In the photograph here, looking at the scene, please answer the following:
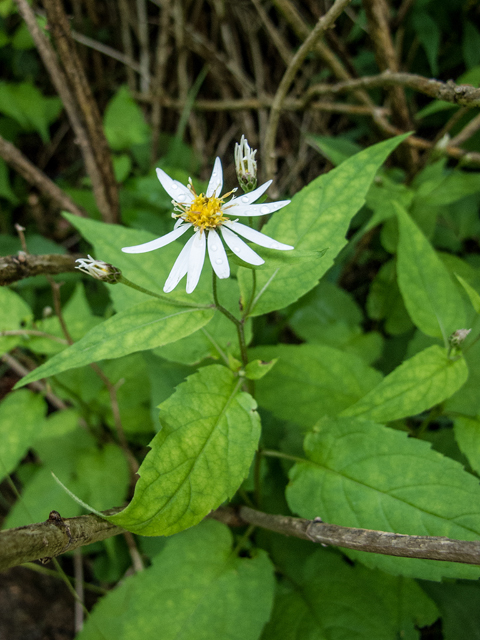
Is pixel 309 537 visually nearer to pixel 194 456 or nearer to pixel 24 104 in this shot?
pixel 194 456

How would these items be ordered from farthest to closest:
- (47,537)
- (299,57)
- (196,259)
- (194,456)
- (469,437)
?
(299,57), (469,437), (196,259), (194,456), (47,537)

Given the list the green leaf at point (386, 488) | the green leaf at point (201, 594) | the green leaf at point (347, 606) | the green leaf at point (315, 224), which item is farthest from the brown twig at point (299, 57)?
the green leaf at point (347, 606)

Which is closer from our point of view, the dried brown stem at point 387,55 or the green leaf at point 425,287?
the green leaf at point 425,287

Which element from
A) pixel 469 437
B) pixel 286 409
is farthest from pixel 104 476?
pixel 469 437

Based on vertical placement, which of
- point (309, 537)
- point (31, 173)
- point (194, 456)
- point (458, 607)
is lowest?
point (458, 607)

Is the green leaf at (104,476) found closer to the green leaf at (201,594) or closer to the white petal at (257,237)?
the green leaf at (201,594)

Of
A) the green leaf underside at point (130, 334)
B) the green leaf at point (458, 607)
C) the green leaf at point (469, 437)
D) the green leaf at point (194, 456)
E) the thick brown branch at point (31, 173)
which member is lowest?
the green leaf at point (458, 607)

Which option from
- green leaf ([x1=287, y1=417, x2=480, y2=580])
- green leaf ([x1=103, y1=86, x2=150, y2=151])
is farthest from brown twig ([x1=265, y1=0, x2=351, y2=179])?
green leaf ([x1=103, y1=86, x2=150, y2=151])
